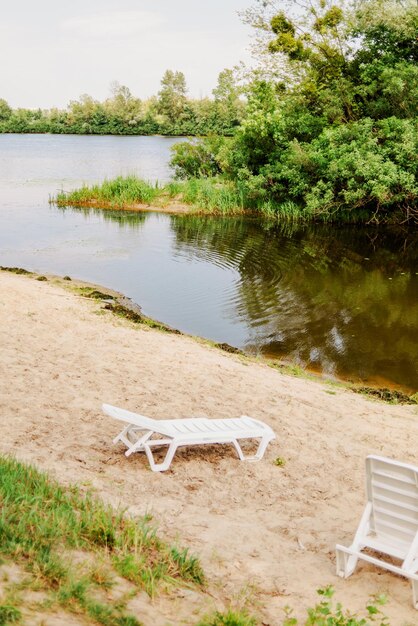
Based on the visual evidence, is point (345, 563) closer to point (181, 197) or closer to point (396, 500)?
point (396, 500)

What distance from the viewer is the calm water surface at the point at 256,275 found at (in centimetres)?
1491

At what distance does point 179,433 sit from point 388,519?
2.61m

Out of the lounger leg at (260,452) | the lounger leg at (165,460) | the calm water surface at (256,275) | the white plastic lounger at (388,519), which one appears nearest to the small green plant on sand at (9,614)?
the white plastic lounger at (388,519)

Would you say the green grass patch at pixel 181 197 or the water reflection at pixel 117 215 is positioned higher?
the green grass patch at pixel 181 197

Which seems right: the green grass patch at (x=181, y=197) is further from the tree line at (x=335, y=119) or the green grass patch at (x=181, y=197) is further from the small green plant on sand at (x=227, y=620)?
the small green plant on sand at (x=227, y=620)

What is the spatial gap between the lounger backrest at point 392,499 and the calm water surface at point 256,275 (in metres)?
7.92

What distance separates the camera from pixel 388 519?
17.2 ft

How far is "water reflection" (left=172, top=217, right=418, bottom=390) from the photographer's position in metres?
14.3

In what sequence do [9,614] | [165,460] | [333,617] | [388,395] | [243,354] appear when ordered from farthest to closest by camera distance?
[243,354]
[388,395]
[165,460]
[333,617]
[9,614]

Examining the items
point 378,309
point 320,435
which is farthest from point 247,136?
point 320,435

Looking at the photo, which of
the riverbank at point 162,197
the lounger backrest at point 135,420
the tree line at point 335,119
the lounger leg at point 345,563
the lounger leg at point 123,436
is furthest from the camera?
the riverbank at point 162,197

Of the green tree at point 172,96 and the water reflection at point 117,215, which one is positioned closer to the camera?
the water reflection at point 117,215

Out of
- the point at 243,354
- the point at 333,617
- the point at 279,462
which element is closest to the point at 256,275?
the point at 243,354

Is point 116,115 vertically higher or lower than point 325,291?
higher
